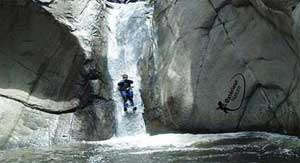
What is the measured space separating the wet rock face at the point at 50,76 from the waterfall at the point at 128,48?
0.38m

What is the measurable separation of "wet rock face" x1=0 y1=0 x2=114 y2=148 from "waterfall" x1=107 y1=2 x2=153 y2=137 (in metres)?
0.38

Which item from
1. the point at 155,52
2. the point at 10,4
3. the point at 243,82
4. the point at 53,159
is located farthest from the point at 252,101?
the point at 10,4

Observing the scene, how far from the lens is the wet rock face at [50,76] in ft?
50.1

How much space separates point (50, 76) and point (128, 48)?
289 centimetres

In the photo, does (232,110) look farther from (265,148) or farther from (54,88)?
(54,88)

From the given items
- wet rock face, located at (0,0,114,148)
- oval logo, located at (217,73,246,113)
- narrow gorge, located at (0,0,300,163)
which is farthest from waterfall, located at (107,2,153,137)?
oval logo, located at (217,73,246,113)

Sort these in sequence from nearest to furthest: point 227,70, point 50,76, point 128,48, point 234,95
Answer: point 234,95, point 227,70, point 50,76, point 128,48

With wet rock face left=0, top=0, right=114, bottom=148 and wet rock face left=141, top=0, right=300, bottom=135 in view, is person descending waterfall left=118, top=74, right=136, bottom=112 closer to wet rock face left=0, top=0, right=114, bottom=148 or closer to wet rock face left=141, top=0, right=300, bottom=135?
wet rock face left=0, top=0, right=114, bottom=148

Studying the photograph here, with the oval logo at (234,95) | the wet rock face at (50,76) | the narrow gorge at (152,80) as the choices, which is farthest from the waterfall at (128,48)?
the oval logo at (234,95)

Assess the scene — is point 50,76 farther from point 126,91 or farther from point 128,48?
point 128,48

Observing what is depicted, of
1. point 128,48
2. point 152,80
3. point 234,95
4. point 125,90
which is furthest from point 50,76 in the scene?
point 234,95

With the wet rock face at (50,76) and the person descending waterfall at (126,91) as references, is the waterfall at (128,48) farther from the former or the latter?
the wet rock face at (50,76)

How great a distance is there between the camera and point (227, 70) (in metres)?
13.6

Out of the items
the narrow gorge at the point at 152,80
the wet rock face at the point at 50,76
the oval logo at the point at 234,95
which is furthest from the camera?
the wet rock face at the point at 50,76
